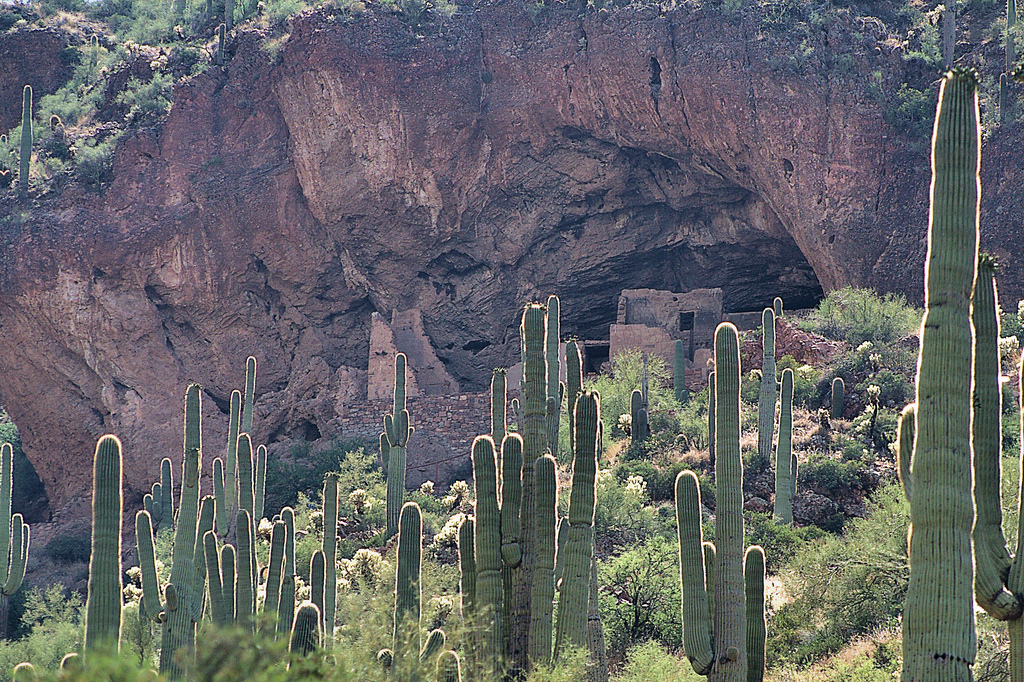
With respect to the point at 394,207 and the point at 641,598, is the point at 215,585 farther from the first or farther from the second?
the point at 394,207

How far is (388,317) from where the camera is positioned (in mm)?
36125

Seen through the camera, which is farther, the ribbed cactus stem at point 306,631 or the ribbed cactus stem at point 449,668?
the ribbed cactus stem at point 306,631

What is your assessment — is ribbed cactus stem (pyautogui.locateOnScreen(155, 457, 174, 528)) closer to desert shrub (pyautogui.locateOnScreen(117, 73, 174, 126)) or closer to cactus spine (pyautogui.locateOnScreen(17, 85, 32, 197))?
cactus spine (pyautogui.locateOnScreen(17, 85, 32, 197))

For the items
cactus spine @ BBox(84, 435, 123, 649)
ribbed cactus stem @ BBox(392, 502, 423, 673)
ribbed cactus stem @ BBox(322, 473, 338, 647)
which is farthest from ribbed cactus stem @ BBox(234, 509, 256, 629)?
cactus spine @ BBox(84, 435, 123, 649)

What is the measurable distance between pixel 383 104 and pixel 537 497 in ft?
75.9

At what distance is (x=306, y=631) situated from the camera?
11898 mm

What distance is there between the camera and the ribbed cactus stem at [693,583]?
36.1ft

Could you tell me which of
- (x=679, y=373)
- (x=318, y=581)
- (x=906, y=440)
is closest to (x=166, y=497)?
(x=318, y=581)

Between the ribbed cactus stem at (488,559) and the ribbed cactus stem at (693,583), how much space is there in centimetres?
179

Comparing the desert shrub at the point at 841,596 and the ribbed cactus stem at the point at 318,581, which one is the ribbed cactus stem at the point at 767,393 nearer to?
the desert shrub at the point at 841,596

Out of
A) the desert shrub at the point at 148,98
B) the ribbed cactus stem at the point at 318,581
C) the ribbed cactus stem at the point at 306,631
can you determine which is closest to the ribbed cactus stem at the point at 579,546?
the ribbed cactus stem at the point at 306,631

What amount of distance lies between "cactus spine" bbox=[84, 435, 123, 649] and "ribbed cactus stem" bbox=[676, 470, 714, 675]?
4.97 meters

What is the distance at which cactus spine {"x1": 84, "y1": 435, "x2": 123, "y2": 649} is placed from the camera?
11.1m

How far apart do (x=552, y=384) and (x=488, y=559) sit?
5.51 meters
